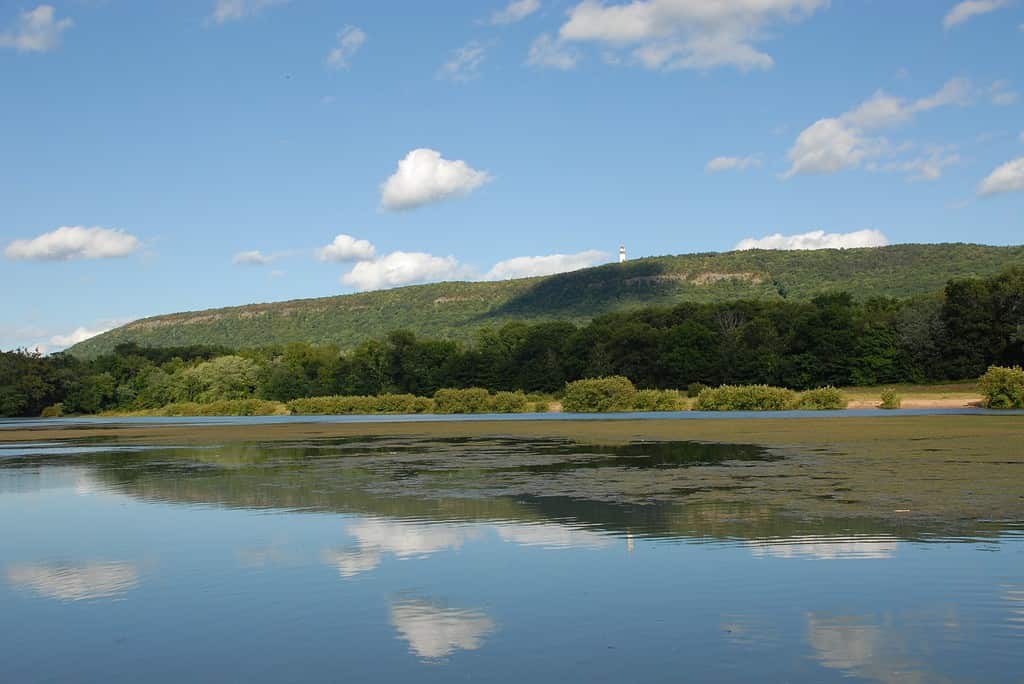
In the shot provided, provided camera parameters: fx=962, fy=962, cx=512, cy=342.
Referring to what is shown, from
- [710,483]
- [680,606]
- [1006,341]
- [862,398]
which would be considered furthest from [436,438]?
[1006,341]

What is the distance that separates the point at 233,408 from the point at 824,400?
209 ft

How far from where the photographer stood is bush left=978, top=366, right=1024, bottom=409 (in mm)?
59531

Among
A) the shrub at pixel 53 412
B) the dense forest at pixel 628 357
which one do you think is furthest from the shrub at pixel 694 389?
the shrub at pixel 53 412

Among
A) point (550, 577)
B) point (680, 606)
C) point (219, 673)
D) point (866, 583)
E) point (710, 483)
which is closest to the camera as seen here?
point (219, 673)

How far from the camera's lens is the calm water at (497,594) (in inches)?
367

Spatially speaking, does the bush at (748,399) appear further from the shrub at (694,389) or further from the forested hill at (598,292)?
the forested hill at (598,292)

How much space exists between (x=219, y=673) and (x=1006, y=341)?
8215cm

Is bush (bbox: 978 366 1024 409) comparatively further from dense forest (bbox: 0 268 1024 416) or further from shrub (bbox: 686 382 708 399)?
shrub (bbox: 686 382 708 399)

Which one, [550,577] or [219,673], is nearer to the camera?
[219,673]

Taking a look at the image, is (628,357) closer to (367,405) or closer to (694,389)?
(694,389)

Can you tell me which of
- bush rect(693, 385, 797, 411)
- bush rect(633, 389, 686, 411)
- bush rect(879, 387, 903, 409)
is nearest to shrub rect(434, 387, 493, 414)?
bush rect(633, 389, 686, 411)

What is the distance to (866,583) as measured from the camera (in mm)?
12000

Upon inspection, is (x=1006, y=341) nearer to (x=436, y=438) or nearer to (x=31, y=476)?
(x=436, y=438)

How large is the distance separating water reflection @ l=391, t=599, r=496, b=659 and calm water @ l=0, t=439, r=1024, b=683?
0.04 meters
